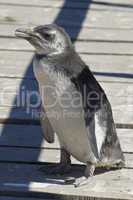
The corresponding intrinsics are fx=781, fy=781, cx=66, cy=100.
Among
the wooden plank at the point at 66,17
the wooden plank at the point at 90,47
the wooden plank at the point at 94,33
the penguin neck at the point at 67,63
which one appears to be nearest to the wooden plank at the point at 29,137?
Answer: the penguin neck at the point at 67,63

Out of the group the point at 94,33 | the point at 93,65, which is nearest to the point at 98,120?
the point at 93,65

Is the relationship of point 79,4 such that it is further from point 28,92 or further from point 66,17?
point 28,92

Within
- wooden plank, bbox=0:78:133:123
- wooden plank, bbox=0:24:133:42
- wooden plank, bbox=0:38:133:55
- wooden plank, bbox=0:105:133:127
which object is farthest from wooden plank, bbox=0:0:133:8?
wooden plank, bbox=0:105:133:127

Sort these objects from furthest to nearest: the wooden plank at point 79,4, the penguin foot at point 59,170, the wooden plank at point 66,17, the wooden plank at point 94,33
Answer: the wooden plank at point 79,4 < the wooden plank at point 66,17 < the wooden plank at point 94,33 < the penguin foot at point 59,170

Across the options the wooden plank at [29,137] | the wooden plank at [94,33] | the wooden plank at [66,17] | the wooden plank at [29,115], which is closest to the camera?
the wooden plank at [29,137]

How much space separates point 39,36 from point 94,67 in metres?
1.45

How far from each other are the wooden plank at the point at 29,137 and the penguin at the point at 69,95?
1.21 ft

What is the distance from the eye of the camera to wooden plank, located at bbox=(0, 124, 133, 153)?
3.63 metres

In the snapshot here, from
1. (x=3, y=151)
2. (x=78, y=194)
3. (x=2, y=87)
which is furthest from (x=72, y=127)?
(x=2, y=87)

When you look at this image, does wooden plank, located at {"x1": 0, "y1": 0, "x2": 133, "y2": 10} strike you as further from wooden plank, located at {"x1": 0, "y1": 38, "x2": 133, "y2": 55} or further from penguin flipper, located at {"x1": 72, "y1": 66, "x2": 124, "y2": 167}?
penguin flipper, located at {"x1": 72, "y1": 66, "x2": 124, "y2": 167}

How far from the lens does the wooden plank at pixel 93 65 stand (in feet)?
14.6

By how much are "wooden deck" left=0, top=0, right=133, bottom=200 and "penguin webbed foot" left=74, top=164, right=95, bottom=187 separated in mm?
26

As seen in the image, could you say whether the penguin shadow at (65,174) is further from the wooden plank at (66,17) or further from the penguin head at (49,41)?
the wooden plank at (66,17)

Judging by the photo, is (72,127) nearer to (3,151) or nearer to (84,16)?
(3,151)
